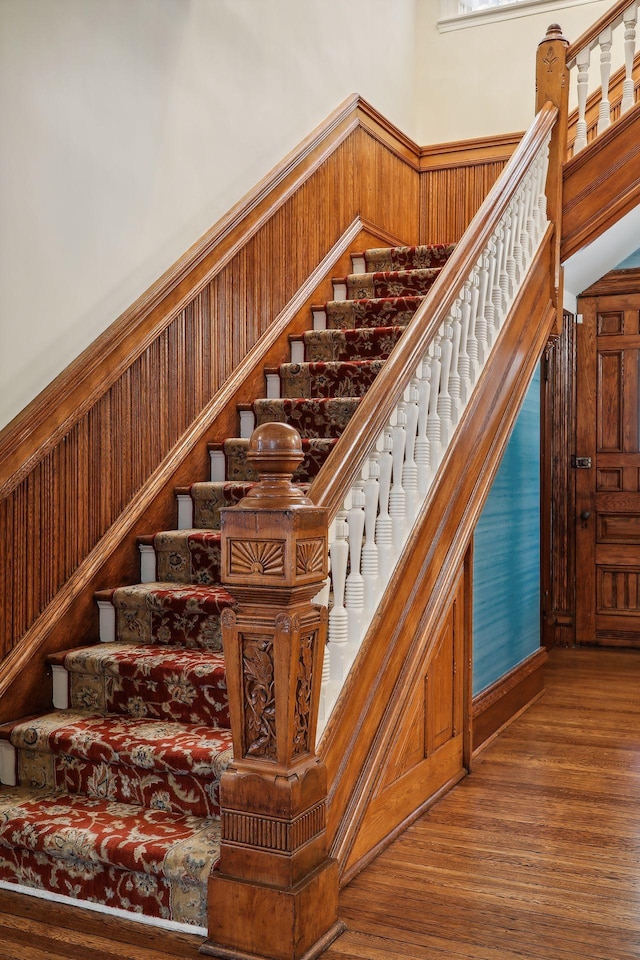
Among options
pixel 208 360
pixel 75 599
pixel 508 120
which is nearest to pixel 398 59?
pixel 508 120

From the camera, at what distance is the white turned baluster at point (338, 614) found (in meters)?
2.34

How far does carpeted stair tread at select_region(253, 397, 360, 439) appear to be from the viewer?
3.69 metres

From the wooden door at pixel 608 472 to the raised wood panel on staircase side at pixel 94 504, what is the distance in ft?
8.82

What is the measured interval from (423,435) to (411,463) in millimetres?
123

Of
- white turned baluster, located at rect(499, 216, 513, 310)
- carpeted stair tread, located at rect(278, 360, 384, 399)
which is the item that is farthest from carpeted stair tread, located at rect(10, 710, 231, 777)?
white turned baluster, located at rect(499, 216, 513, 310)

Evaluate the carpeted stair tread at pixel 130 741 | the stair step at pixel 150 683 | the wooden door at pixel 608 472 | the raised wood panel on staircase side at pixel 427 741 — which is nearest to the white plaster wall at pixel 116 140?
the stair step at pixel 150 683

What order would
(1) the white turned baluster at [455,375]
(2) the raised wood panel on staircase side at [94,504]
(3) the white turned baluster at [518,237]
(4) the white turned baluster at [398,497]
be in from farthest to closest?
1. (3) the white turned baluster at [518,237]
2. (1) the white turned baluster at [455,375]
3. (2) the raised wood panel on staircase side at [94,504]
4. (4) the white turned baluster at [398,497]

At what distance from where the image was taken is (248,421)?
3.93 meters

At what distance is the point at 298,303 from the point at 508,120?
237cm

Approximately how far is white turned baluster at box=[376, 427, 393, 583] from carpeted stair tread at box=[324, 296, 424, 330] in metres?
1.78

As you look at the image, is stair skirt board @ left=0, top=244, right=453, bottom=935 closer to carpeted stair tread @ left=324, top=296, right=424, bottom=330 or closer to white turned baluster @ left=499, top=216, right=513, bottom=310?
white turned baluster @ left=499, top=216, right=513, bottom=310

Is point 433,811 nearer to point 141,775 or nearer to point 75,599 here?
point 141,775

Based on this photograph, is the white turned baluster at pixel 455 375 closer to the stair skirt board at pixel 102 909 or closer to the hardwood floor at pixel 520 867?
the hardwood floor at pixel 520 867

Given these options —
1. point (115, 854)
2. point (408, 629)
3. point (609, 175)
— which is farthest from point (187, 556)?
point (609, 175)
